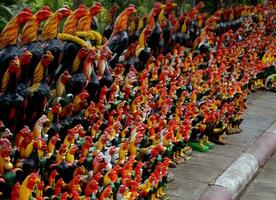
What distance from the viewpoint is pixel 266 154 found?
285 inches

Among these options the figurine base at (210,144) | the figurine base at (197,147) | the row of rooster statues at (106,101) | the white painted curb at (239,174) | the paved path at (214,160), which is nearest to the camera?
the row of rooster statues at (106,101)

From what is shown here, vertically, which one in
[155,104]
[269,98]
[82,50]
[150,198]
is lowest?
[269,98]

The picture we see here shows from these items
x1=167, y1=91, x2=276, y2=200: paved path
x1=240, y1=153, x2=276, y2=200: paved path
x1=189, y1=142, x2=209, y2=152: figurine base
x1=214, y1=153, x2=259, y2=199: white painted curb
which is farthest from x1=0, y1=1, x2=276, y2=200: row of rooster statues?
x1=240, y1=153, x2=276, y2=200: paved path

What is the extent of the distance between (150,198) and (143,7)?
16.1 ft

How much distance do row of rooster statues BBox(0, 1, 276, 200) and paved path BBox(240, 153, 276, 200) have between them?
62 cm

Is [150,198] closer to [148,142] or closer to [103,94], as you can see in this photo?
[148,142]

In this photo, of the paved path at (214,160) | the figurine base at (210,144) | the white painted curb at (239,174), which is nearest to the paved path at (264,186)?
the white painted curb at (239,174)

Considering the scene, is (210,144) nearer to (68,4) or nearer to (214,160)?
(214,160)

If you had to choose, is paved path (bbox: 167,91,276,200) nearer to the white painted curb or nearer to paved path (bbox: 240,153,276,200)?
the white painted curb

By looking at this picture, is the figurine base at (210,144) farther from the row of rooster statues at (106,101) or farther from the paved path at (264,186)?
the paved path at (264,186)

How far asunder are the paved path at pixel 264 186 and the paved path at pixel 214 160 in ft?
1.01

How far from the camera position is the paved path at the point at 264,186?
6153mm

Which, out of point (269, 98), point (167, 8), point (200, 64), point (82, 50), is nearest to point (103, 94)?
point (82, 50)

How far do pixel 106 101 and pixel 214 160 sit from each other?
2.09m
